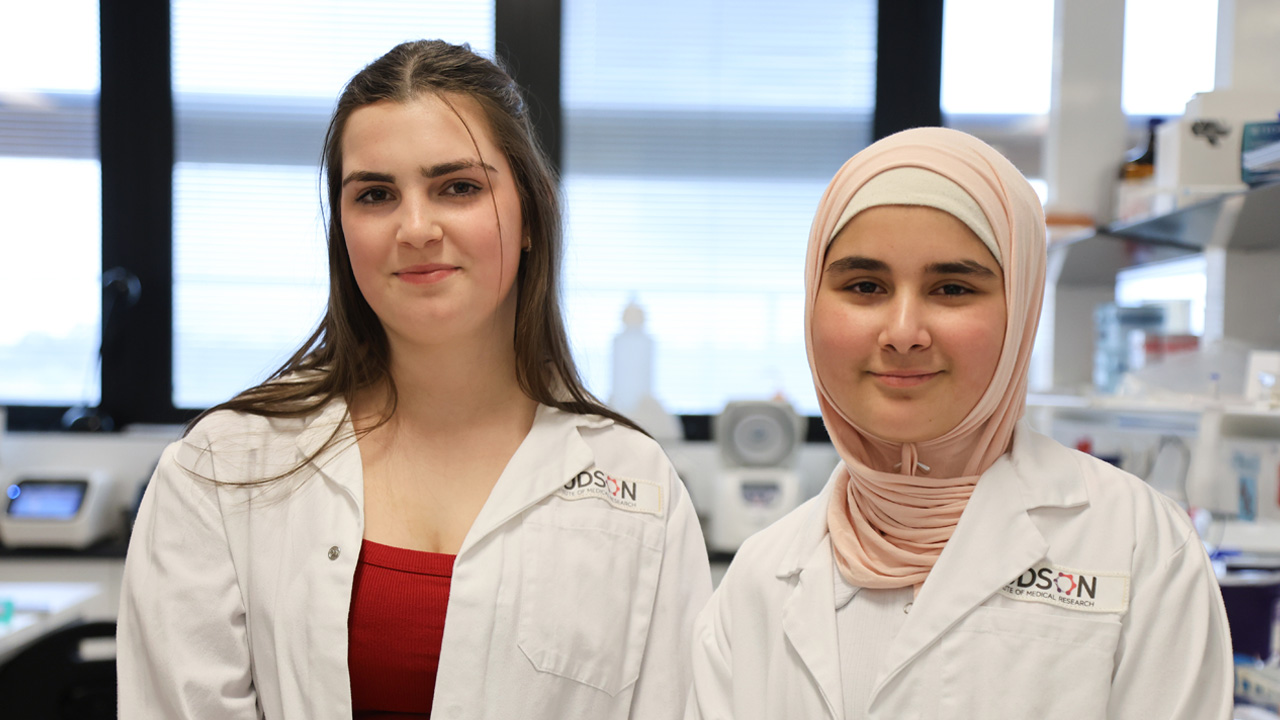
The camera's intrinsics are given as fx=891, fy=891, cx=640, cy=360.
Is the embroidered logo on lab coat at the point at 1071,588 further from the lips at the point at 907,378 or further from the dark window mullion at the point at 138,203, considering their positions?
the dark window mullion at the point at 138,203

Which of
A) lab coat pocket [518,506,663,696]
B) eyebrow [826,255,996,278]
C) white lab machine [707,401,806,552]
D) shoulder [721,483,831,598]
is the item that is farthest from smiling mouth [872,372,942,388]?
white lab machine [707,401,806,552]

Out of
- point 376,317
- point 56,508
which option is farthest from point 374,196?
point 56,508

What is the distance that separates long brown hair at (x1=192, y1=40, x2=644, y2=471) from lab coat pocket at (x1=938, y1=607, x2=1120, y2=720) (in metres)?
0.68

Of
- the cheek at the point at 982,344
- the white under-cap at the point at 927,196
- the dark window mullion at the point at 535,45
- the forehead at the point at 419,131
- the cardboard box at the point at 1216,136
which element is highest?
the dark window mullion at the point at 535,45

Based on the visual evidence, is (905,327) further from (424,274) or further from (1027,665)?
(424,274)

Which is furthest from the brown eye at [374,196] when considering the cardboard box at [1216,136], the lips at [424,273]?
the cardboard box at [1216,136]

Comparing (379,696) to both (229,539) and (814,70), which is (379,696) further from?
(814,70)

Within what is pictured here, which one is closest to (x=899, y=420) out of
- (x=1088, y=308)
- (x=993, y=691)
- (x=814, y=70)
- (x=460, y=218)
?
(x=993, y=691)

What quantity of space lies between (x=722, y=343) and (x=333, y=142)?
246 centimetres

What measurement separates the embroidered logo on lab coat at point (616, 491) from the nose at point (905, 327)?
1.91ft

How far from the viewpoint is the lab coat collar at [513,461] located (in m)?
1.30

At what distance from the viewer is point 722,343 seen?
367 cm

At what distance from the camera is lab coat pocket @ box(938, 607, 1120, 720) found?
87cm

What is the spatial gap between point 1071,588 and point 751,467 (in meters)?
2.23
